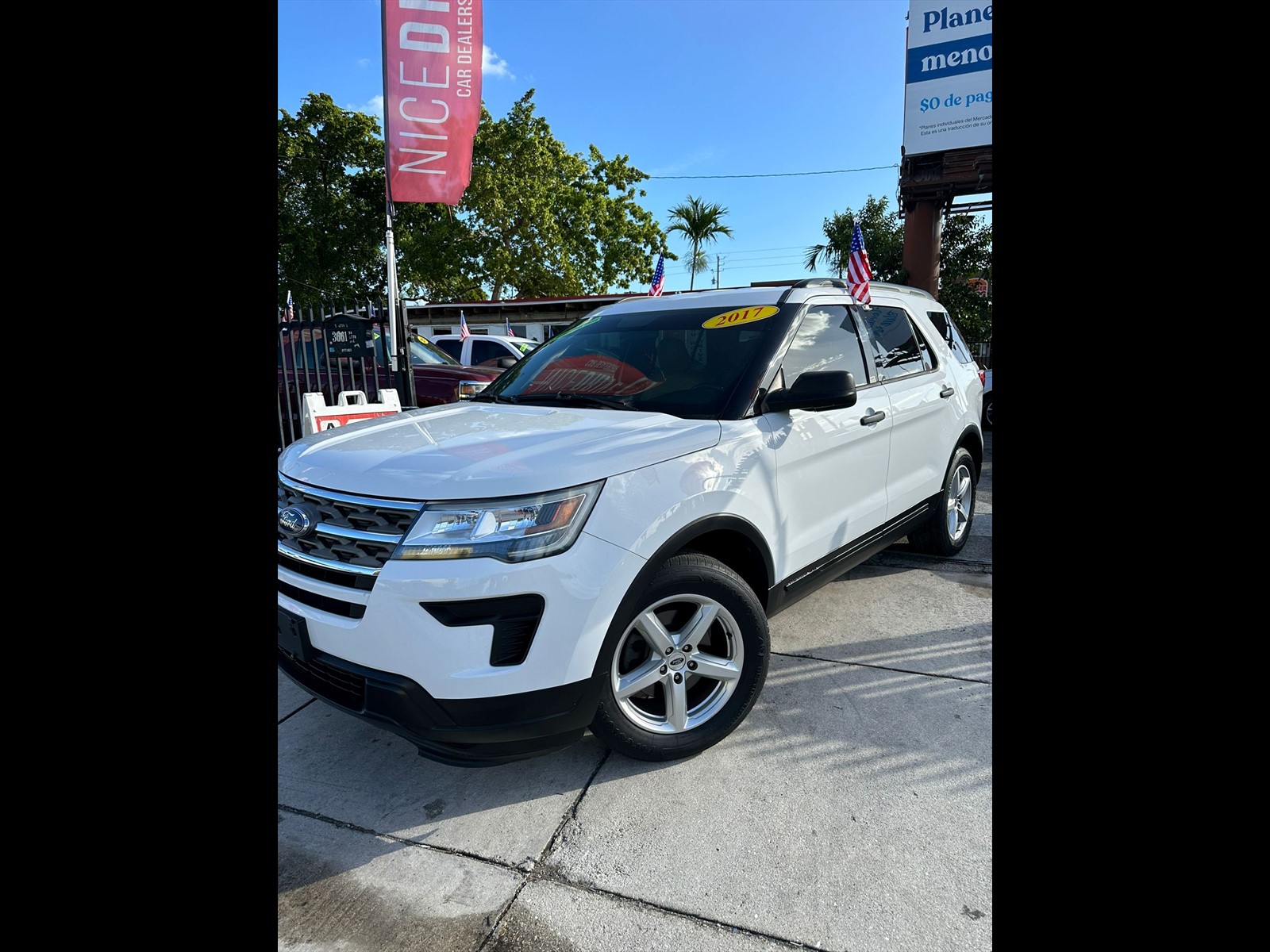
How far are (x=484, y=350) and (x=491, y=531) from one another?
461 inches

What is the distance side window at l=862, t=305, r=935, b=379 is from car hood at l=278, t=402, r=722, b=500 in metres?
1.71

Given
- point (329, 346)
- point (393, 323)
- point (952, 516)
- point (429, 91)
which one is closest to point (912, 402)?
point (952, 516)

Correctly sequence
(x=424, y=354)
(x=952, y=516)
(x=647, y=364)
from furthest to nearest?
1. (x=424, y=354)
2. (x=952, y=516)
3. (x=647, y=364)

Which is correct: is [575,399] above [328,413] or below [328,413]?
above

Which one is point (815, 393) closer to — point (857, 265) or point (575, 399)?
point (575, 399)

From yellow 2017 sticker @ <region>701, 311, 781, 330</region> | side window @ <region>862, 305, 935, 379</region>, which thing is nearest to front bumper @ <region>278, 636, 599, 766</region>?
yellow 2017 sticker @ <region>701, 311, 781, 330</region>

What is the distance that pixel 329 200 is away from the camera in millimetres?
26422

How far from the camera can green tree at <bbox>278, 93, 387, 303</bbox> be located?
26.0 meters
